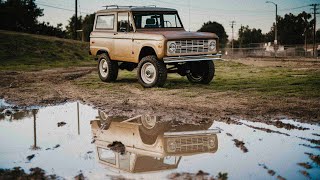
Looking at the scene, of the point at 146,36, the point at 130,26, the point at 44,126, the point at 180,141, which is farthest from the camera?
the point at 130,26

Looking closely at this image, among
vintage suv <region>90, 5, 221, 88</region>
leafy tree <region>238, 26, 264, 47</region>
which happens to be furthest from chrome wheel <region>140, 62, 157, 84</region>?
leafy tree <region>238, 26, 264, 47</region>

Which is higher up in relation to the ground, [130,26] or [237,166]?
[130,26]

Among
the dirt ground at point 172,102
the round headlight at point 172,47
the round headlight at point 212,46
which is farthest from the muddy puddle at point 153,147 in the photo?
the round headlight at point 212,46

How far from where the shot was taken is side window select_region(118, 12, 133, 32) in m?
13.0

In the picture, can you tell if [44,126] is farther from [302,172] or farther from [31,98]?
[302,172]

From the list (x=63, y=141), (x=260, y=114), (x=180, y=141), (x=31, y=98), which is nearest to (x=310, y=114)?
(x=260, y=114)

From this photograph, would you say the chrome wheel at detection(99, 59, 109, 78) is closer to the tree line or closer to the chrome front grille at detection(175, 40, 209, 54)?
the chrome front grille at detection(175, 40, 209, 54)

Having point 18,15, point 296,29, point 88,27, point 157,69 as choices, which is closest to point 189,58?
point 157,69

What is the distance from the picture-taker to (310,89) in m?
11.2

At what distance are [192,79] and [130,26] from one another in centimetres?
259

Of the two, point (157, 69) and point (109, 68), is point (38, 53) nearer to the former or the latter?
point (109, 68)

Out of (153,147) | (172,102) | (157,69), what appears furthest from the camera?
(157,69)

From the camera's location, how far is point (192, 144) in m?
5.85

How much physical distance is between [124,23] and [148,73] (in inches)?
Answer: 72.9
